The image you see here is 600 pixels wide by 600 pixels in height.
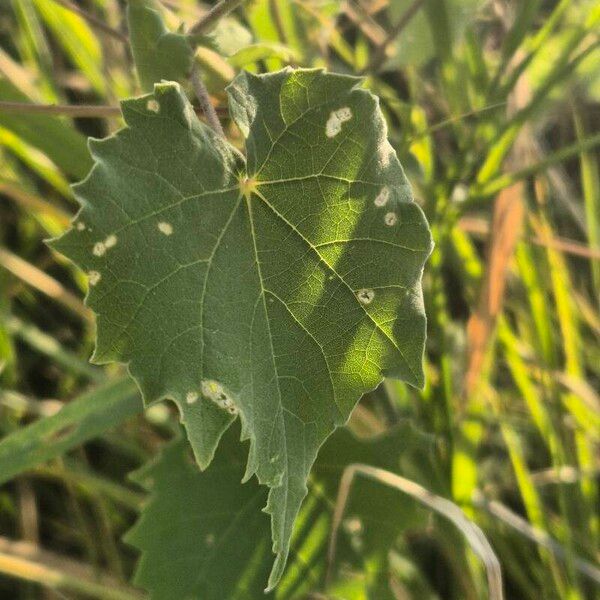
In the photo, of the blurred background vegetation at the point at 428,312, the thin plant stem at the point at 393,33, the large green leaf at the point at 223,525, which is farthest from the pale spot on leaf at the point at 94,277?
the thin plant stem at the point at 393,33

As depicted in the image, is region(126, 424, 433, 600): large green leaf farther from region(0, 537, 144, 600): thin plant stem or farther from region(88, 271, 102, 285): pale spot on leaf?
region(88, 271, 102, 285): pale spot on leaf

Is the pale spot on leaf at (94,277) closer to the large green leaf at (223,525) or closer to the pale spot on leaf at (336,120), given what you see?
the pale spot on leaf at (336,120)

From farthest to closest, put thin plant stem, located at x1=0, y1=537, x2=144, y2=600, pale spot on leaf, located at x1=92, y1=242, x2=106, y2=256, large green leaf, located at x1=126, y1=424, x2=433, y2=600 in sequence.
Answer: thin plant stem, located at x1=0, y1=537, x2=144, y2=600 → large green leaf, located at x1=126, y1=424, x2=433, y2=600 → pale spot on leaf, located at x1=92, y1=242, x2=106, y2=256

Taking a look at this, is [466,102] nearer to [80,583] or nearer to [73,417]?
[73,417]

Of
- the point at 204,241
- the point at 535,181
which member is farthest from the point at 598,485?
the point at 204,241

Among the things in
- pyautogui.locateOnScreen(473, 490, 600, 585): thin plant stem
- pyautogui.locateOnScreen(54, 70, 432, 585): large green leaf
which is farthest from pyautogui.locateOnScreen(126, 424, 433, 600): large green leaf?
pyautogui.locateOnScreen(54, 70, 432, 585): large green leaf

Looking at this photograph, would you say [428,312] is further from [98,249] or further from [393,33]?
[98,249]
